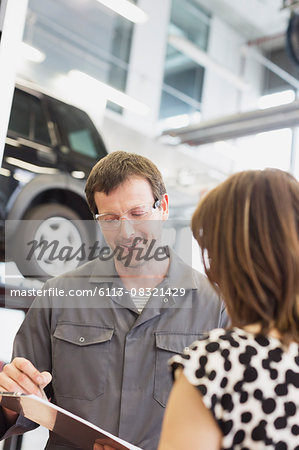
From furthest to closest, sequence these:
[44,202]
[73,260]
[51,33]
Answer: [51,33] < [44,202] < [73,260]

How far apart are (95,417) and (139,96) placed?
21.6 ft

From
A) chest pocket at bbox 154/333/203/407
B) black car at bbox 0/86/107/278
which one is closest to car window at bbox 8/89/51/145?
black car at bbox 0/86/107/278

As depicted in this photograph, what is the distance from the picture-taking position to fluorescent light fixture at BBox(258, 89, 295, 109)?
9.45 m

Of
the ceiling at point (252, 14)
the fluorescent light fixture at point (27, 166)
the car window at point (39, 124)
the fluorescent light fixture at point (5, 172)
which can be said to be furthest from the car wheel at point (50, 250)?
the ceiling at point (252, 14)

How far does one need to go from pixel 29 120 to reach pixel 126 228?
1.48 metres

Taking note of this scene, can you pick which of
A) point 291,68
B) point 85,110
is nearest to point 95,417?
point 85,110

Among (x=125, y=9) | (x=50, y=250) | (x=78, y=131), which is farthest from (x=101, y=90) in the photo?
(x=50, y=250)

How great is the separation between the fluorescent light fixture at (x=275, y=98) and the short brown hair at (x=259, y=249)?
29.2 feet

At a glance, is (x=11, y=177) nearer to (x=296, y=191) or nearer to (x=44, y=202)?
(x=44, y=202)

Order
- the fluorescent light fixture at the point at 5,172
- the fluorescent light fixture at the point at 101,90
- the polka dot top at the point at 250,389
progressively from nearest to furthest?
the polka dot top at the point at 250,389
the fluorescent light fixture at the point at 5,172
the fluorescent light fixture at the point at 101,90

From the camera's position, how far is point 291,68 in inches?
376

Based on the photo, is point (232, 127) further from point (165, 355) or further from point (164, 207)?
point (165, 355)

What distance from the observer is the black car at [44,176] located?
1.77 m

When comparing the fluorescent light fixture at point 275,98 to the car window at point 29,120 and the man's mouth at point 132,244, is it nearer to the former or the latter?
the car window at point 29,120
